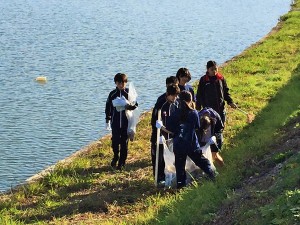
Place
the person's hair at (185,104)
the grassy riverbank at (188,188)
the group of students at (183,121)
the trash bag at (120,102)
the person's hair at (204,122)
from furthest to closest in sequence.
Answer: the trash bag at (120,102) → the person's hair at (204,122) → the group of students at (183,121) → the person's hair at (185,104) → the grassy riverbank at (188,188)

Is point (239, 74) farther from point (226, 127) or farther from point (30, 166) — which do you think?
point (30, 166)

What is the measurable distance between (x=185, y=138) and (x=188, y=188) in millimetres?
725

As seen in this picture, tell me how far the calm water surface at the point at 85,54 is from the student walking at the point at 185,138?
422 centimetres

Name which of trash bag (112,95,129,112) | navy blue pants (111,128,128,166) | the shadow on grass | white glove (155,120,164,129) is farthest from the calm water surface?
white glove (155,120,164,129)

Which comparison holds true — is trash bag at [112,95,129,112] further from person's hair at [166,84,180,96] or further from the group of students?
person's hair at [166,84,180,96]

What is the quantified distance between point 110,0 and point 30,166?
3397cm

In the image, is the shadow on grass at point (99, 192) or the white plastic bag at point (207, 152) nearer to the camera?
the shadow on grass at point (99, 192)

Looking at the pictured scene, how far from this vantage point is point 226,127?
485 inches

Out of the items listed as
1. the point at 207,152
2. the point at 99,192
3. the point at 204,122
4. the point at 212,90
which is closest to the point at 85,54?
the point at 212,90

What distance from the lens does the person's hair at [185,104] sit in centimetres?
809

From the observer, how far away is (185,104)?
8.12 metres

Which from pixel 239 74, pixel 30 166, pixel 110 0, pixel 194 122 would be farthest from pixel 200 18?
pixel 194 122

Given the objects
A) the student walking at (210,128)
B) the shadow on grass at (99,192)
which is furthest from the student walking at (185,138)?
the shadow on grass at (99,192)

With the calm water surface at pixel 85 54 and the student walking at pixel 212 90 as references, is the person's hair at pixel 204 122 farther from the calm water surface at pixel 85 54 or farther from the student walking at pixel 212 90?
the calm water surface at pixel 85 54
